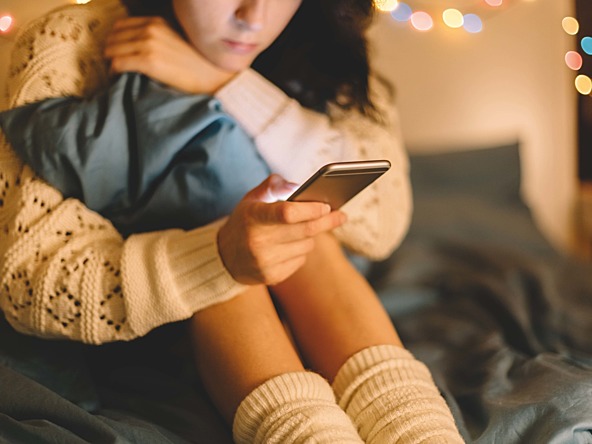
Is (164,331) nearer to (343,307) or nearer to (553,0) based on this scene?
(343,307)

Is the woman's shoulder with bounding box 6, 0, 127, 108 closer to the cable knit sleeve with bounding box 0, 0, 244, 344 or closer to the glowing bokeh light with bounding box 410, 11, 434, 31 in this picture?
the cable knit sleeve with bounding box 0, 0, 244, 344

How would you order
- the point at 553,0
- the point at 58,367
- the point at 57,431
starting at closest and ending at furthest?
the point at 57,431
the point at 58,367
the point at 553,0

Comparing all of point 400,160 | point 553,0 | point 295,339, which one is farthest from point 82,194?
point 553,0

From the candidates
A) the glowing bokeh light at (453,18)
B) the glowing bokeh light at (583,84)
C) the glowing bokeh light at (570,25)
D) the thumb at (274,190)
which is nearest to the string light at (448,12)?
the glowing bokeh light at (453,18)

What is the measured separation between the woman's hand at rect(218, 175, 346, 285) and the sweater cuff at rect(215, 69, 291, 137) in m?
0.17

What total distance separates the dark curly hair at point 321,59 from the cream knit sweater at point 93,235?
66mm

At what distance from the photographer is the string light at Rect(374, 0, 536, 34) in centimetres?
161

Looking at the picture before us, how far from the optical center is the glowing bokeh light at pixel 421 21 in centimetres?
163

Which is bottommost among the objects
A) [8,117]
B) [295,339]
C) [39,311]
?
[295,339]

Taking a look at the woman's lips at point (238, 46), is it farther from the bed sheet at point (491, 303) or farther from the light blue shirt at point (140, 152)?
the bed sheet at point (491, 303)

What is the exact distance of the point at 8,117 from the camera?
2.57ft

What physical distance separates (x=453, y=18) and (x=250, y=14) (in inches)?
38.7

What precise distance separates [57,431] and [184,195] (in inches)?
11.5

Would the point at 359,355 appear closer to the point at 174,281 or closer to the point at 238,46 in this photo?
the point at 174,281
